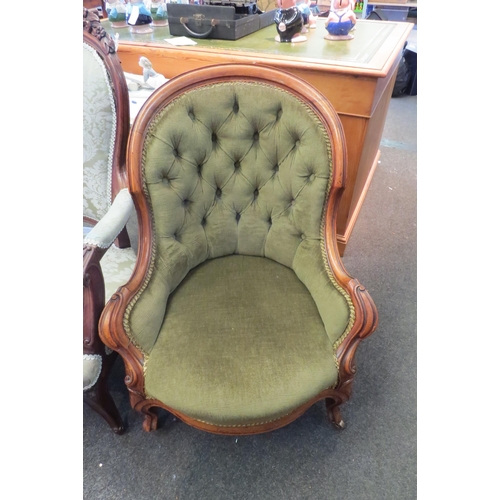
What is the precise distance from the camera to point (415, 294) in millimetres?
1666

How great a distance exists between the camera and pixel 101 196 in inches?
48.1

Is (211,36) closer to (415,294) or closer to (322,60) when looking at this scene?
(322,60)

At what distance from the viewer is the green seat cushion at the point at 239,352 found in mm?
838

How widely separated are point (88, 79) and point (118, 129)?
159mm

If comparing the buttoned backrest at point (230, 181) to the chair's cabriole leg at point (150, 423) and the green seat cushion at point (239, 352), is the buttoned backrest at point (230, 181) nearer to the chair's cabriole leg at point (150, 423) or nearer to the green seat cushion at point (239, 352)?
the green seat cushion at point (239, 352)

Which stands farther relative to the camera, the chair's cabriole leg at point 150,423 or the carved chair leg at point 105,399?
the chair's cabriole leg at point 150,423

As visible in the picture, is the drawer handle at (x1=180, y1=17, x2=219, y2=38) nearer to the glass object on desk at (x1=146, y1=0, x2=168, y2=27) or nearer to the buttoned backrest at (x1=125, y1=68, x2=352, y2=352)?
the glass object on desk at (x1=146, y1=0, x2=168, y2=27)

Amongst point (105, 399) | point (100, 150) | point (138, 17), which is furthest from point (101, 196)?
point (138, 17)

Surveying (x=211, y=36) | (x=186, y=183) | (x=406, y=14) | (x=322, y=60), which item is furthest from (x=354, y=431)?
(x=406, y=14)

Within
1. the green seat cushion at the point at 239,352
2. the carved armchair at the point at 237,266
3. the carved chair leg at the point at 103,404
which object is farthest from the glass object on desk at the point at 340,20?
the carved chair leg at the point at 103,404

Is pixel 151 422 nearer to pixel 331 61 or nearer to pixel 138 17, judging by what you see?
pixel 331 61

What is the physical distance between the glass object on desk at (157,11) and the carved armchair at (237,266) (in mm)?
1356

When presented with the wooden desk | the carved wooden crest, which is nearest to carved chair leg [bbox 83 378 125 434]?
the carved wooden crest

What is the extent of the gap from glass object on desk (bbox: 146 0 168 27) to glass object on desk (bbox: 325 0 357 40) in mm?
932
